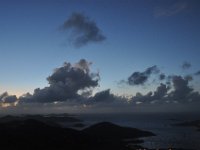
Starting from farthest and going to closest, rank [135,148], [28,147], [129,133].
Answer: [129,133], [135,148], [28,147]

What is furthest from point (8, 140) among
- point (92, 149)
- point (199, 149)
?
point (199, 149)

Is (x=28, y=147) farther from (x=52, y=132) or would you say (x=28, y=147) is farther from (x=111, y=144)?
(x=111, y=144)

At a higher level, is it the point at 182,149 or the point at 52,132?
the point at 52,132

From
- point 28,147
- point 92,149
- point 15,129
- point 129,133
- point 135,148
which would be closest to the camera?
point 28,147

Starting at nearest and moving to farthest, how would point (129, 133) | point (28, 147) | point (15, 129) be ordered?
point (28, 147)
point (15, 129)
point (129, 133)

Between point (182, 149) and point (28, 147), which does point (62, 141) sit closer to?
point (28, 147)

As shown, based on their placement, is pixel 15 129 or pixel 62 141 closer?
pixel 62 141

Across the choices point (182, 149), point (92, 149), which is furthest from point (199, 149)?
point (92, 149)

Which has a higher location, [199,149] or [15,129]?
[15,129]

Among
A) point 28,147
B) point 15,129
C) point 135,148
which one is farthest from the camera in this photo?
point 15,129
